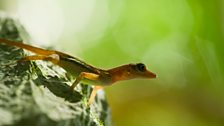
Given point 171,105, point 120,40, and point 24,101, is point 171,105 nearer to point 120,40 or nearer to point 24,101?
point 120,40

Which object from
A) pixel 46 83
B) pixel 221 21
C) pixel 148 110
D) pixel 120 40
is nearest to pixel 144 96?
pixel 148 110

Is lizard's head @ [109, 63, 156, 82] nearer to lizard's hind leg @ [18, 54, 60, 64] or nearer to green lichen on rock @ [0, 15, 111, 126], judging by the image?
green lichen on rock @ [0, 15, 111, 126]

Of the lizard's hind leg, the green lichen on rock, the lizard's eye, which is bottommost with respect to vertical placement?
the green lichen on rock

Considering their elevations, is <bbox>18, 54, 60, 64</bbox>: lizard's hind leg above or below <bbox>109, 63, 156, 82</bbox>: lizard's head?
below

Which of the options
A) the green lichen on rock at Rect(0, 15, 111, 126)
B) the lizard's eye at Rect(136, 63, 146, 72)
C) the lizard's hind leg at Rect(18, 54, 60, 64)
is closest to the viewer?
the green lichen on rock at Rect(0, 15, 111, 126)

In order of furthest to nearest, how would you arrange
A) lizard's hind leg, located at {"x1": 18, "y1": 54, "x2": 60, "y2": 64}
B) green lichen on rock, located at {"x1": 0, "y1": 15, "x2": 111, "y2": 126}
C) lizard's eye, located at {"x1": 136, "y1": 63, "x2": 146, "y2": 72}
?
lizard's eye, located at {"x1": 136, "y1": 63, "x2": 146, "y2": 72} < lizard's hind leg, located at {"x1": 18, "y1": 54, "x2": 60, "y2": 64} < green lichen on rock, located at {"x1": 0, "y1": 15, "x2": 111, "y2": 126}

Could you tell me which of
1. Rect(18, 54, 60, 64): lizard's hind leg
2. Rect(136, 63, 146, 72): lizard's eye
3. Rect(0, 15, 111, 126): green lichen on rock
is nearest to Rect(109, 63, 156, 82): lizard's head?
Rect(136, 63, 146, 72): lizard's eye

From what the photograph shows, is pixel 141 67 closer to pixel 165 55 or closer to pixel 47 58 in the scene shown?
pixel 47 58

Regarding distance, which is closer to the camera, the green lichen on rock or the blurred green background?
the green lichen on rock
